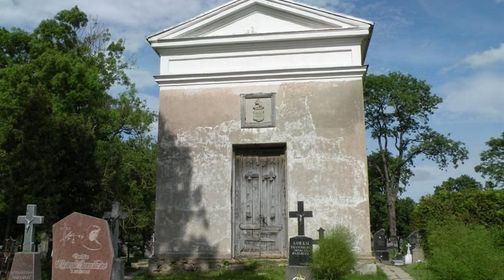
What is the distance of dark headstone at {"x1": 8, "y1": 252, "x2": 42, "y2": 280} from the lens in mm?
9883

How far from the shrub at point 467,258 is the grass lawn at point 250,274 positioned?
8.91 feet

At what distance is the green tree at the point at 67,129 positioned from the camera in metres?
14.2

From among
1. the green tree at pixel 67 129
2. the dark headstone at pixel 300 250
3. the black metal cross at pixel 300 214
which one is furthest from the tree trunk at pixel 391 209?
the dark headstone at pixel 300 250

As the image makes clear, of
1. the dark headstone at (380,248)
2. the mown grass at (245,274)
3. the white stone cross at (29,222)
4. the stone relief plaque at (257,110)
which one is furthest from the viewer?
the dark headstone at (380,248)

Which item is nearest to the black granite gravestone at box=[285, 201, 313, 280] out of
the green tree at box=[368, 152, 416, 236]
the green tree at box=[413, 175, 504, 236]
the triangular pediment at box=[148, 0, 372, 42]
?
the triangular pediment at box=[148, 0, 372, 42]

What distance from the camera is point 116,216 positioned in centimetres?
1269

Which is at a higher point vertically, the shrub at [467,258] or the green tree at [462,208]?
the green tree at [462,208]

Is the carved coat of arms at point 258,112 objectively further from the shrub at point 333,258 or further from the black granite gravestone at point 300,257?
the shrub at point 333,258

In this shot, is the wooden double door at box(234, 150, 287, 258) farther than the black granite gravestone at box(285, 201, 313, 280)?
Yes

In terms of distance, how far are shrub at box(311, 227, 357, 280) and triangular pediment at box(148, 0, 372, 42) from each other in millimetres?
6523

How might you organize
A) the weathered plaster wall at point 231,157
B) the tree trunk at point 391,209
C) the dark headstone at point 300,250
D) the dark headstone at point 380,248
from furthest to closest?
the tree trunk at point 391,209 → the dark headstone at point 380,248 → the weathered plaster wall at point 231,157 → the dark headstone at point 300,250

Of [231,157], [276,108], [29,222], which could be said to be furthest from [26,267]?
[276,108]

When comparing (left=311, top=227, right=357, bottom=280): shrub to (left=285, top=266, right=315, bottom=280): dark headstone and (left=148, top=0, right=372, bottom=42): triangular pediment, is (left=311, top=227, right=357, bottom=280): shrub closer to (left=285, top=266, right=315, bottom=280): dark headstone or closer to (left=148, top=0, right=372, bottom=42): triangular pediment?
(left=285, top=266, right=315, bottom=280): dark headstone

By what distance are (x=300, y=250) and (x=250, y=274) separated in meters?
1.75
